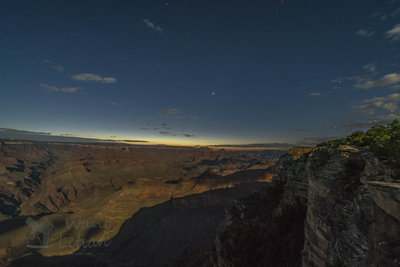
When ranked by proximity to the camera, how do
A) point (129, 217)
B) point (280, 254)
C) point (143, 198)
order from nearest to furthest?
point (280, 254), point (129, 217), point (143, 198)

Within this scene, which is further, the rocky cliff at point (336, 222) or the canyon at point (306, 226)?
the canyon at point (306, 226)

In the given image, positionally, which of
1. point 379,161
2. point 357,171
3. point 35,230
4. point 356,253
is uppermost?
point 379,161

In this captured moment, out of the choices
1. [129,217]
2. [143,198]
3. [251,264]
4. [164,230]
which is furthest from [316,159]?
[143,198]

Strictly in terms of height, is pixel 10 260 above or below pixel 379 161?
below

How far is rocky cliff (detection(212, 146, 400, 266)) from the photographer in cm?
516

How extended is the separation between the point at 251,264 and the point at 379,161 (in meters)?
21.2

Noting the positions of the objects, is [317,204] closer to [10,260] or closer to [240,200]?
[240,200]

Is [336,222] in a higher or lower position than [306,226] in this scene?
higher

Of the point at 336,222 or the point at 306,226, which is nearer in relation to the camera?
the point at 336,222

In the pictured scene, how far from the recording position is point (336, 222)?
962 centimetres

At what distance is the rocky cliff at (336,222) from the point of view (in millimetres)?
5164

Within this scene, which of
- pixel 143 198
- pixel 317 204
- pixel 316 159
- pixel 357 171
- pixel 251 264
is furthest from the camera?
pixel 143 198

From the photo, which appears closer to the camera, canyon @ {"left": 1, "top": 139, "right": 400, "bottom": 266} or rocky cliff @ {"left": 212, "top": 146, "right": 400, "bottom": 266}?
rocky cliff @ {"left": 212, "top": 146, "right": 400, "bottom": 266}

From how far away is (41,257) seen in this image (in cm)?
9012
